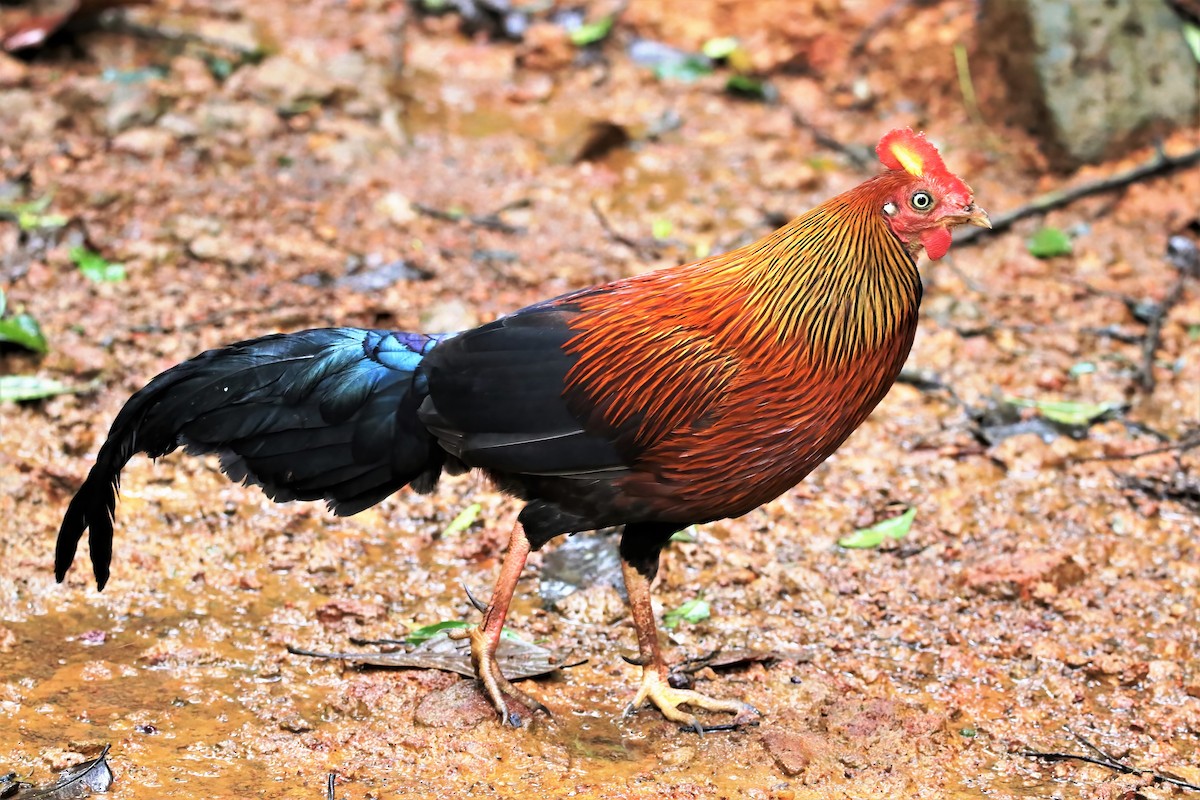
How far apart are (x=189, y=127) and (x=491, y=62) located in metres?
2.43

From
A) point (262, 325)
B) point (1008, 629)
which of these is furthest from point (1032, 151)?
point (262, 325)

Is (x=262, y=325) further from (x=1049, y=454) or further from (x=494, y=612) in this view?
(x=1049, y=454)

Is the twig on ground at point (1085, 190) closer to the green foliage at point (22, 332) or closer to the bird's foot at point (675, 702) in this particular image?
the bird's foot at point (675, 702)

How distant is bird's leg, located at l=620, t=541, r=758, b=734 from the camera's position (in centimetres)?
470

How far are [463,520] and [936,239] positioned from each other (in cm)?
253

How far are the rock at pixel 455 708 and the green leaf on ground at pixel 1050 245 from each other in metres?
4.83

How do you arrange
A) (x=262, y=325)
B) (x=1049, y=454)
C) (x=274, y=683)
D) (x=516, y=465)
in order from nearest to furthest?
(x=516, y=465) < (x=274, y=683) < (x=1049, y=454) < (x=262, y=325)

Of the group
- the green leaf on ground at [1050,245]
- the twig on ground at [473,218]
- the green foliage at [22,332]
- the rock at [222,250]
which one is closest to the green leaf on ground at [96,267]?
the rock at [222,250]

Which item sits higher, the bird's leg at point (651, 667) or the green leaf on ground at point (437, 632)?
the bird's leg at point (651, 667)

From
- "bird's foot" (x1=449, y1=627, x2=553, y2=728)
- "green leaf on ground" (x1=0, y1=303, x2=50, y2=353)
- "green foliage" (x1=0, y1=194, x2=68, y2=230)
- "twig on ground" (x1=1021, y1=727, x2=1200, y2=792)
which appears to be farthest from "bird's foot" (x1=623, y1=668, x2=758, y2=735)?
"green foliage" (x1=0, y1=194, x2=68, y2=230)

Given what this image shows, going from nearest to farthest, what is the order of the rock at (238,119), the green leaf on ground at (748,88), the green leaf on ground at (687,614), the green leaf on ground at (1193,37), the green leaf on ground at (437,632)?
the green leaf on ground at (437,632) → the green leaf on ground at (687,614) → the green leaf on ground at (1193,37) → the rock at (238,119) → the green leaf on ground at (748,88)

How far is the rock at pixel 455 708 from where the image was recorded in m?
4.54

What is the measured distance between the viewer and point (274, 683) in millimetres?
4711

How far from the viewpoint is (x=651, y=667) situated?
4.76 metres
